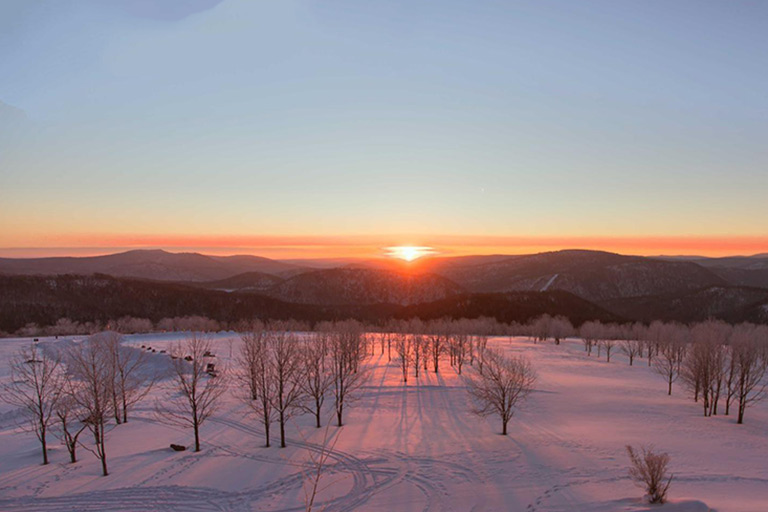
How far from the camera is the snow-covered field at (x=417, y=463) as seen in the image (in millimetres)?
21406

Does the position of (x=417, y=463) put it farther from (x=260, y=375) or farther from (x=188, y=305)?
(x=188, y=305)

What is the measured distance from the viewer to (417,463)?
27.2m

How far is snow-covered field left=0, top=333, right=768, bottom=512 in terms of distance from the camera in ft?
70.2

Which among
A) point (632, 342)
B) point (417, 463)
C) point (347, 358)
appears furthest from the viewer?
point (632, 342)

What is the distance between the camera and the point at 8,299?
129750 millimetres

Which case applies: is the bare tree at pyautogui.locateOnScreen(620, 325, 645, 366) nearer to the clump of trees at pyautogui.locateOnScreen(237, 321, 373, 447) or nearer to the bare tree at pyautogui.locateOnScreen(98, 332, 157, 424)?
the clump of trees at pyautogui.locateOnScreen(237, 321, 373, 447)

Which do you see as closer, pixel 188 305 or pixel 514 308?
pixel 188 305

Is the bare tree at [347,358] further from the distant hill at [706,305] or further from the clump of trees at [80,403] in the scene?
the distant hill at [706,305]

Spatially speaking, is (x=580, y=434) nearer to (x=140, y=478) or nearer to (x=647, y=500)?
(x=647, y=500)

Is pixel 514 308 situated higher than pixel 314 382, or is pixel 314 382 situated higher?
pixel 314 382

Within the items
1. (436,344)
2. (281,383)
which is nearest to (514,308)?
(436,344)

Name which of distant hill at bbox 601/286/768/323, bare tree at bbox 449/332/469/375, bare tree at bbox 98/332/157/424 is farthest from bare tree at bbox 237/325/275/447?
distant hill at bbox 601/286/768/323

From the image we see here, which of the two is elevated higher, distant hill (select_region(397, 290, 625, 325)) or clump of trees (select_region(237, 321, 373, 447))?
clump of trees (select_region(237, 321, 373, 447))

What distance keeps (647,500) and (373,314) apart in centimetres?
15775
